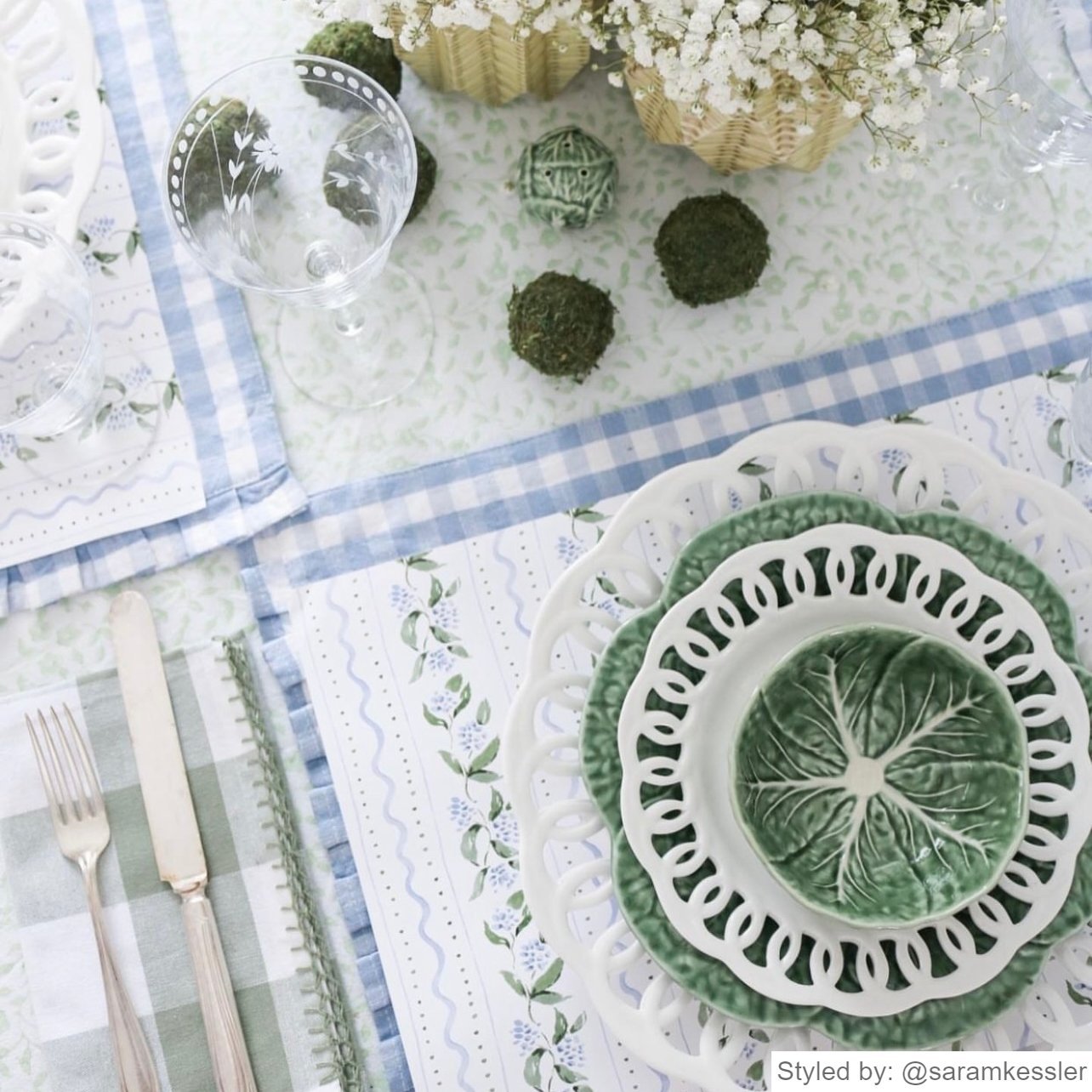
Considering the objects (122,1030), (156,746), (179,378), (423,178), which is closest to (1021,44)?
(423,178)

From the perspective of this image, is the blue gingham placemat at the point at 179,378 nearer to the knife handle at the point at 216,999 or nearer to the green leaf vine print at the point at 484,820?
the green leaf vine print at the point at 484,820

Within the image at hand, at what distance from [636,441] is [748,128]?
0.83ft

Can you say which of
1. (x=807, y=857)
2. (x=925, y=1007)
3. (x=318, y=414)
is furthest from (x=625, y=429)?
(x=925, y=1007)

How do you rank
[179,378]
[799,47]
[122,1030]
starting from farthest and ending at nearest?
[179,378] → [122,1030] → [799,47]

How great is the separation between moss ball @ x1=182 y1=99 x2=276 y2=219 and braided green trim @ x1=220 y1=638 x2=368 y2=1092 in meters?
0.34

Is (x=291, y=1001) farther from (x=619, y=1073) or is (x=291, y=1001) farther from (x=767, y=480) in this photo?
(x=767, y=480)

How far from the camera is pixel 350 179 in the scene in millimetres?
907

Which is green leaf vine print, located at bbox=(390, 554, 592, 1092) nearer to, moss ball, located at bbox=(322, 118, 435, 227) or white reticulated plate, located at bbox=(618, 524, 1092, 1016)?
white reticulated plate, located at bbox=(618, 524, 1092, 1016)

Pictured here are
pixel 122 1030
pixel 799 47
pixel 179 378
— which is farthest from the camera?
pixel 179 378

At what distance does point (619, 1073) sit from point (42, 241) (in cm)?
77

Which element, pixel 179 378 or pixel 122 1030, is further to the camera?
pixel 179 378

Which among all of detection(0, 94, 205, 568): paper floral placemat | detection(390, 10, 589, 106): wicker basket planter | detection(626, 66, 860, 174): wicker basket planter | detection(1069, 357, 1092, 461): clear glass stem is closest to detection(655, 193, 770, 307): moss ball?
detection(626, 66, 860, 174): wicker basket planter

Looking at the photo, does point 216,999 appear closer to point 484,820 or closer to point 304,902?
point 304,902

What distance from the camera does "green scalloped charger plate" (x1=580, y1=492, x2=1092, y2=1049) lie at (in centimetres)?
76
